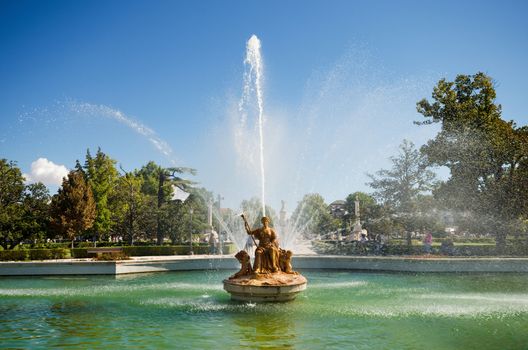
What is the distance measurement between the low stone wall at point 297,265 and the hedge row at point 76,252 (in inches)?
172

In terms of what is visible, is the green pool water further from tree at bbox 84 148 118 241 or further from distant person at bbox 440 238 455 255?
tree at bbox 84 148 118 241

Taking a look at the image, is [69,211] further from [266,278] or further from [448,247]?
[448,247]

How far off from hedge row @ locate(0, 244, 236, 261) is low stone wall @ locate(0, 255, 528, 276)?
4374 mm

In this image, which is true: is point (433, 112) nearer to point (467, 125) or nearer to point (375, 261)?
point (467, 125)

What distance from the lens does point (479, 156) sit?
98.5 ft

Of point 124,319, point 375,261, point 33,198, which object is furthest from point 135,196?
point 124,319

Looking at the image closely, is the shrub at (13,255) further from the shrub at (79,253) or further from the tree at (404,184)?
the tree at (404,184)

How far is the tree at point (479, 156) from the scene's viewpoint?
2898 cm

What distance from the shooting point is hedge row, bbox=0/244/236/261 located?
2862 centimetres

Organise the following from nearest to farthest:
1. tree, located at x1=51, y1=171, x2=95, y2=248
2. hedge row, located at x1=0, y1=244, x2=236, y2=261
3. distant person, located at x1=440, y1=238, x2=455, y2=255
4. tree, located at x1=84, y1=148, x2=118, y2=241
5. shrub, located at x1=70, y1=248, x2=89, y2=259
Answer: distant person, located at x1=440, y1=238, x2=455, y2=255 → hedge row, located at x1=0, y1=244, x2=236, y2=261 → shrub, located at x1=70, y1=248, x2=89, y2=259 → tree, located at x1=51, y1=171, x2=95, y2=248 → tree, located at x1=84, y1=148, x2=118, y2=241

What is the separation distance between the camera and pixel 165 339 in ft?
32.0

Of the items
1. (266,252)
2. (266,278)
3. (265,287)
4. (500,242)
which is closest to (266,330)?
(265,287)

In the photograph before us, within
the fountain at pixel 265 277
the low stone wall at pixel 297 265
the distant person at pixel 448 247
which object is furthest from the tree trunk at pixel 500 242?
the fountain at pixel 265 277

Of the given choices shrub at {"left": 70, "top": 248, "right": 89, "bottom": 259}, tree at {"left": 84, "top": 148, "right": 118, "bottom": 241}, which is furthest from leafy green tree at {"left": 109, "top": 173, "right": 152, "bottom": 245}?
shrub at {"left": 70, "top": 248, "right": 89, "bottom": 259}
